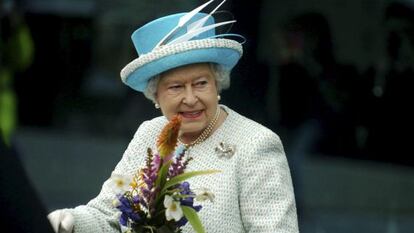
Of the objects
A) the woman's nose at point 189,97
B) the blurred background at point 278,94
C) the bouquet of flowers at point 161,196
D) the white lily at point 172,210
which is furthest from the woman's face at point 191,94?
the blurred background at point 278,94

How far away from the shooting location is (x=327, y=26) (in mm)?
8719

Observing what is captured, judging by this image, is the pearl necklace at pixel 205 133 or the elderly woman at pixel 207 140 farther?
the pearl necklace at pixel 205 133

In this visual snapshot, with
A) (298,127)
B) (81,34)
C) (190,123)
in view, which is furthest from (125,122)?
(190,123)

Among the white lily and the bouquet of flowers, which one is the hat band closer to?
the bouquet of flowers

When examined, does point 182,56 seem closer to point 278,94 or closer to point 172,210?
A: point 172,210

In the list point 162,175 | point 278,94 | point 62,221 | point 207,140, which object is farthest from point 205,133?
point 278,94

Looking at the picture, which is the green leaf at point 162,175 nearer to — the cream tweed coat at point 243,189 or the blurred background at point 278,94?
the cream tweed coat at point 243,189

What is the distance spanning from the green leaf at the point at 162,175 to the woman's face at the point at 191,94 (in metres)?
0.33

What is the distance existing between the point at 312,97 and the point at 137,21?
129 cm

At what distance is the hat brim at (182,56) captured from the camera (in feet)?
13.7

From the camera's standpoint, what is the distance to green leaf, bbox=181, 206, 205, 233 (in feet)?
12.8

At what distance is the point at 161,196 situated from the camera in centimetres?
Result: 396

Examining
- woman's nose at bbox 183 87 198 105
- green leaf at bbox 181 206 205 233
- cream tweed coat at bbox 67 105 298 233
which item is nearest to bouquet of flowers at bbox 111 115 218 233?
green leaf at bbox 181 206 205 233

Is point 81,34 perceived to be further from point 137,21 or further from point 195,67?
point 195,67
